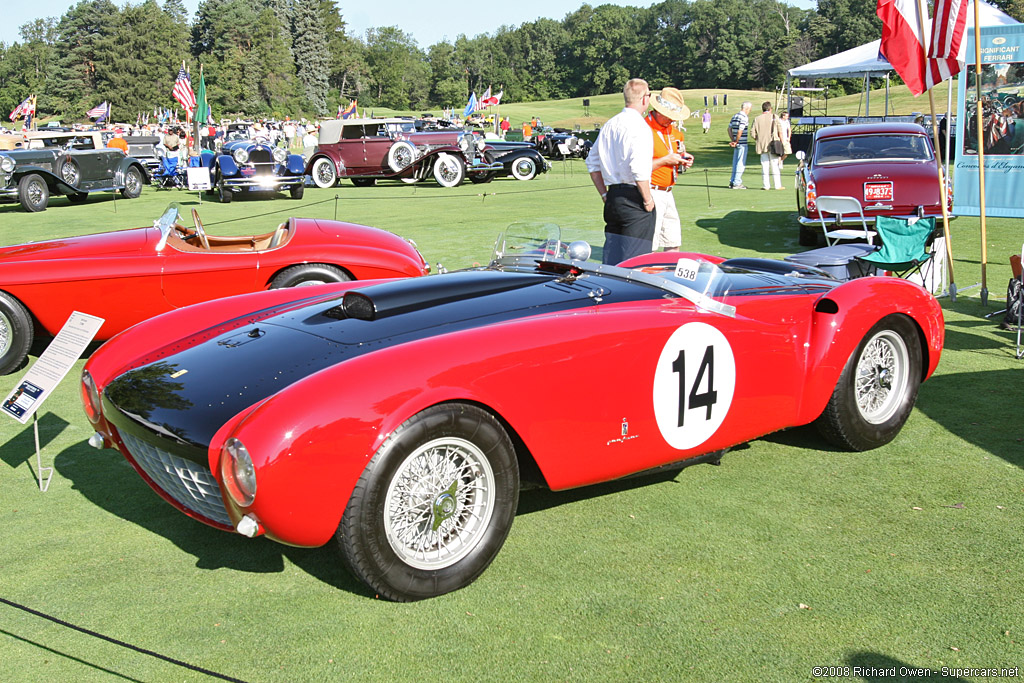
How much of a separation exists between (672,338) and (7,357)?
4793mm

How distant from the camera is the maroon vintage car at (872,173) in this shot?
10117mm

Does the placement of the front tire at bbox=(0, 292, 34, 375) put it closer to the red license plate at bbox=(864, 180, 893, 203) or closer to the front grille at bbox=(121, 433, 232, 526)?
the front grille at bbox=(121, 433, 232, 526)

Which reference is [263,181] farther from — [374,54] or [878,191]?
[374,54]

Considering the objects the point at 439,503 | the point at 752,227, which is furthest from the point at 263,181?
the point at 439,503

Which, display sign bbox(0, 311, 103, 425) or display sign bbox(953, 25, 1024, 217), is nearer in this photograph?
display sign bbox(0, 311, 103, 425)

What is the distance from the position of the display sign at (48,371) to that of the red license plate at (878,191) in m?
8.93

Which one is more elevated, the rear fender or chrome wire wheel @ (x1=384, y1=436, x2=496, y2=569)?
the rear fender

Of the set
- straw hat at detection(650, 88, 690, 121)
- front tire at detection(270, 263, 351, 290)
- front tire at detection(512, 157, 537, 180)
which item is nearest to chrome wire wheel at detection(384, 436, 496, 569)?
front tire at detection(270, 263, 351, 290)

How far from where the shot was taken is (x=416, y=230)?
13.3 metres

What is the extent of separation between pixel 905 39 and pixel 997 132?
582 cm

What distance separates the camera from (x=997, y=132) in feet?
39.5

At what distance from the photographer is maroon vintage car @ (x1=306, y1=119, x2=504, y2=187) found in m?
21.7

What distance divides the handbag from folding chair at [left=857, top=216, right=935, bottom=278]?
10999mm

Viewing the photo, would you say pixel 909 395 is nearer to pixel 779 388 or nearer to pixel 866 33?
pixel 779 388
